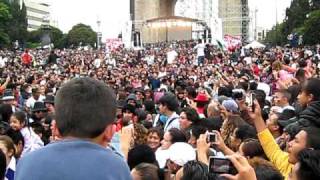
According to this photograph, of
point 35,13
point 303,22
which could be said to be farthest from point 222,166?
point 35,13

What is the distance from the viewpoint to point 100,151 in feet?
8.60

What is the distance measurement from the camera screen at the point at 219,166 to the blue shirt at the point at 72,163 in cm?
84

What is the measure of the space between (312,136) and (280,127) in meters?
2.34

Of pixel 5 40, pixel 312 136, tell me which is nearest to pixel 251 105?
pixel 312 136

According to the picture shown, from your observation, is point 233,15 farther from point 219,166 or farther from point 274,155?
point 219,166

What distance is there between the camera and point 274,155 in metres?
5.27

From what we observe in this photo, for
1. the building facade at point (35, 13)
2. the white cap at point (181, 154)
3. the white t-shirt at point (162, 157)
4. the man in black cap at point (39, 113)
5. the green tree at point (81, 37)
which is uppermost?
the building facade at point (35, 13)

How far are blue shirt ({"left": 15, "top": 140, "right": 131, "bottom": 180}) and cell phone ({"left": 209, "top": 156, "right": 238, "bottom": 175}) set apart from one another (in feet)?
2.73

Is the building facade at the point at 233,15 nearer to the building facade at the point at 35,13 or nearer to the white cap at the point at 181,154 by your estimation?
the white cap at the point at 181,154

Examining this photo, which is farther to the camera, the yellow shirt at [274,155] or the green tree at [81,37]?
the green tree at [81,37]

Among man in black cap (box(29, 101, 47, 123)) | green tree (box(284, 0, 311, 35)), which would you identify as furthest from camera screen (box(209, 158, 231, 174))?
green tree (box(284, 0, 311, 35))

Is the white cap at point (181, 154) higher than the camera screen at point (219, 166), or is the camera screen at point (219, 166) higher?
the camera screen at point (219, 166)

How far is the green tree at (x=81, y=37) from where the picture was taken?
115 metres

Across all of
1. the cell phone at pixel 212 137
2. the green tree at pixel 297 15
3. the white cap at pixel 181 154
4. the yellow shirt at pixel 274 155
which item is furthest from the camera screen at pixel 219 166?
the green tree at pixel 297 15
